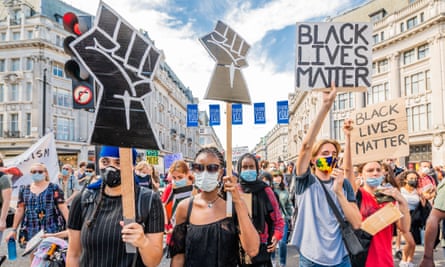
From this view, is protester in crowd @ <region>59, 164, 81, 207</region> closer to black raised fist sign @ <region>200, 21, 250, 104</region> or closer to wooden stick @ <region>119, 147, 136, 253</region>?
black raised fist sign @ <region>200, 21, 250, 104</region>

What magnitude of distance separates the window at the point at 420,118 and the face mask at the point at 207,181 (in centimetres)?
3437

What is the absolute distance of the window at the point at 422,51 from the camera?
3253 centimetres

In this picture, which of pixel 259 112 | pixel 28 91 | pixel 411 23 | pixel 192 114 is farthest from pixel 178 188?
pixel 411 23

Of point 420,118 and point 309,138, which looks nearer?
point 309,138

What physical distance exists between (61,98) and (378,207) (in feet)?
128

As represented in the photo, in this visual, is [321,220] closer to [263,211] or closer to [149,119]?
[263,211]

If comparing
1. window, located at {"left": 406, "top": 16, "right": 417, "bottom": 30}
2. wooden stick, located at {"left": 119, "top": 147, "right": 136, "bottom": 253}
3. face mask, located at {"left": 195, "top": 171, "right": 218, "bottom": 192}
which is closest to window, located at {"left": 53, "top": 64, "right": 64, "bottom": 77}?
window, located at {"left": 406, "top": 16, "right": 417, "bottom": 30}

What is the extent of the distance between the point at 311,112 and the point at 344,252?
171 feet

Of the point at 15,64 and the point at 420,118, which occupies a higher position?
the point at 15,64

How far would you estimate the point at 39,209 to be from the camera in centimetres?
492

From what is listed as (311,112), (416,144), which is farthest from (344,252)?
(311,112)

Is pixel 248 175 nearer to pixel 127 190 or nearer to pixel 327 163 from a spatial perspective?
pixel 327 163

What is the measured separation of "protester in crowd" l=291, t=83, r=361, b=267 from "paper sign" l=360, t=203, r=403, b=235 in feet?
0.74

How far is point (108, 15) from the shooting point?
86.6 inches
